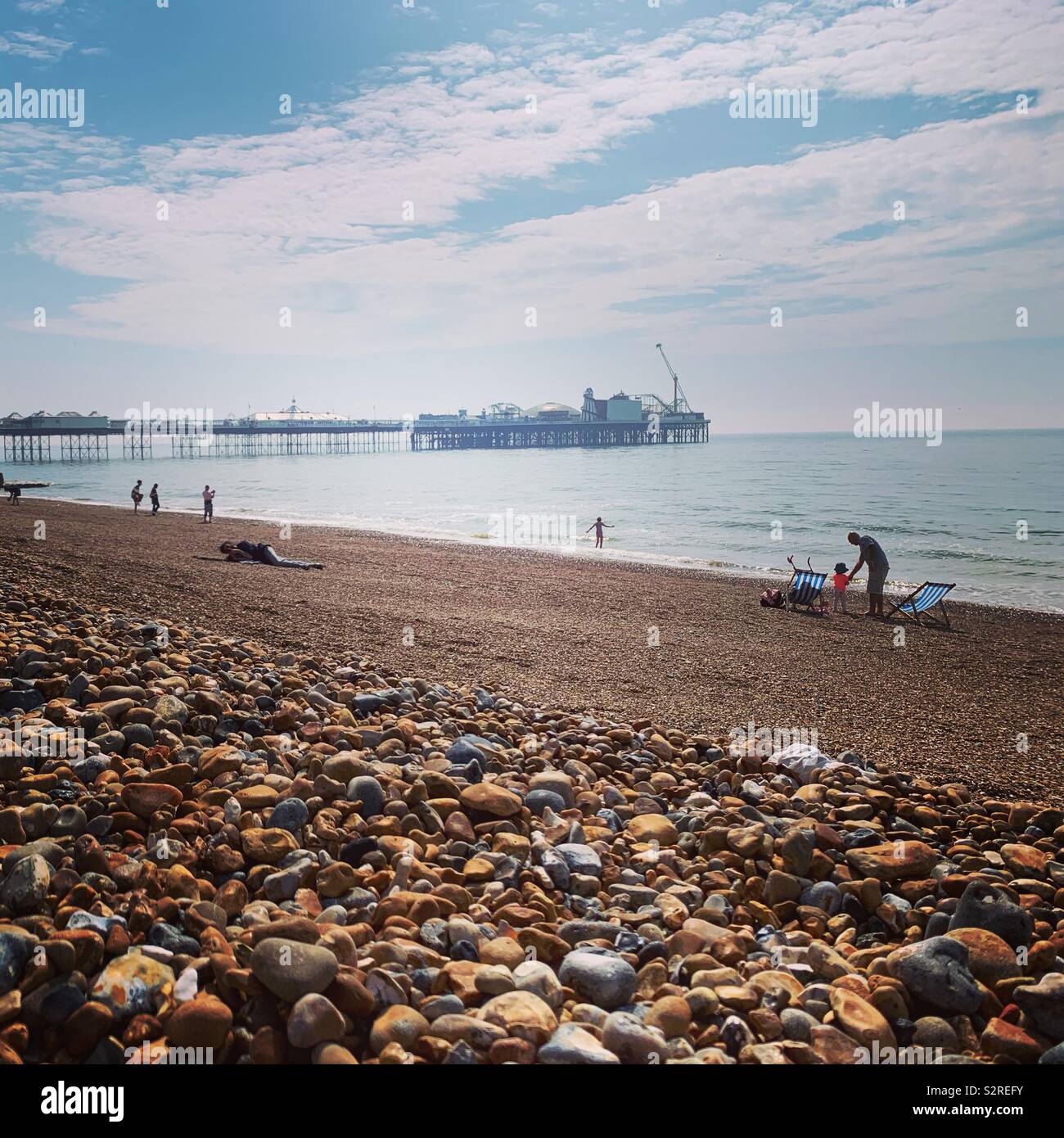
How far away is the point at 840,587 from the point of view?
13.6 metres

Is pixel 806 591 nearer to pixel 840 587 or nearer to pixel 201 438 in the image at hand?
pixel 840 587

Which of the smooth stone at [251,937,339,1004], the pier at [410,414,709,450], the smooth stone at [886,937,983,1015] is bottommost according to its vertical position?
the smooth stone at [886,937,983,1015]

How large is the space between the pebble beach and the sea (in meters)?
13.2

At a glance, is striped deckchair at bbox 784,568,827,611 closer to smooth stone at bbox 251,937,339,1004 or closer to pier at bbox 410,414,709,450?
smooth stone at bbox 251,937,339,1004

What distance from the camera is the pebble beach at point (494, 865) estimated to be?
2.71 meters

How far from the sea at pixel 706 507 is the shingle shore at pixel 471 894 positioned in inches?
553

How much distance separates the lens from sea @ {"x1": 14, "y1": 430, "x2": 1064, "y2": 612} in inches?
906

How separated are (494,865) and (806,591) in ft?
35.1

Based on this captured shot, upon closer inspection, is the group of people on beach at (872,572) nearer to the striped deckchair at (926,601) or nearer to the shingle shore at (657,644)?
the striped deckchair at (926,601)

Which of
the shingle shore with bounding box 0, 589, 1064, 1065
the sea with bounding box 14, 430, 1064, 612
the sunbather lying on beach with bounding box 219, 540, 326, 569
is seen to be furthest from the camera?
the sea with bounding box 14, 430, 1064, 612

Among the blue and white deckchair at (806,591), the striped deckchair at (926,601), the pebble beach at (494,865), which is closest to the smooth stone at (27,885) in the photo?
the pebble beach at (494,865)

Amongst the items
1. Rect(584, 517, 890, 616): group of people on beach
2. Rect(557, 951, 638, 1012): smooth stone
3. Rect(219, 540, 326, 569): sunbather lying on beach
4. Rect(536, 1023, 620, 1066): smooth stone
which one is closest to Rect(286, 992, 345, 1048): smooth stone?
Rect(536, 1023, 620, 1066): smooth stone

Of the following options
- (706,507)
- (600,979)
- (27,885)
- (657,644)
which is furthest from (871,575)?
(706,507)

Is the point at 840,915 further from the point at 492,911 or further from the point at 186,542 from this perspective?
the point at 186,542
